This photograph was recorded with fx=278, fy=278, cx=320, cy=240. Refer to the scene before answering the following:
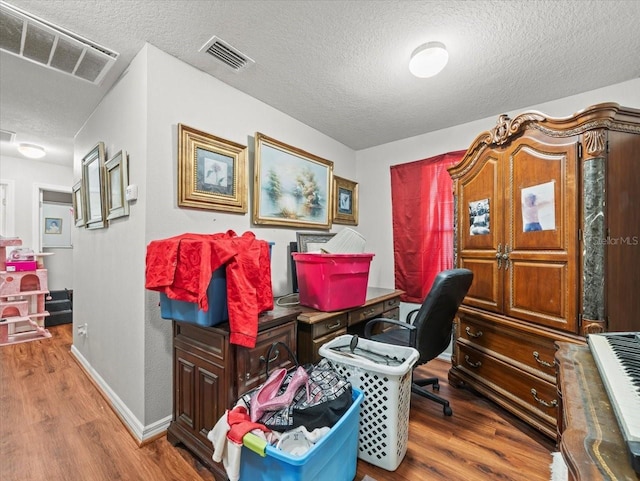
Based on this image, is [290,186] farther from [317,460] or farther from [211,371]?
[317,460]

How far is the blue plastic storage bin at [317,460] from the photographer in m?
1.03

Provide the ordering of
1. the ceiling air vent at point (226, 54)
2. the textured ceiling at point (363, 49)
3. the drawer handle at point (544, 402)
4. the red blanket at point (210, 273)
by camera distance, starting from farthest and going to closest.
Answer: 1. the ceiling air vent at point (226, 54)
2. the drawer handle at point (544, 402)
3. the textured ceiling at point (363, 49)
4. the red blanket at point (210, 273)

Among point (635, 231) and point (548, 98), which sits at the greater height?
point (548, 98)

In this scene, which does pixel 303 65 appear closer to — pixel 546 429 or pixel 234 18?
pixel 234 18

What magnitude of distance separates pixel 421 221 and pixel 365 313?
1.43 meters

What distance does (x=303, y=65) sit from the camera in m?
1.99

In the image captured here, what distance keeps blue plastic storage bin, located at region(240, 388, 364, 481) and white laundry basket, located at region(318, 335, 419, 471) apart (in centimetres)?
15

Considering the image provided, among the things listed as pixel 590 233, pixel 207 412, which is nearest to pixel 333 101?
pixel 590 233

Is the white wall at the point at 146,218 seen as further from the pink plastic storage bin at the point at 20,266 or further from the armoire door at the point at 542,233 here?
the pink plastic storage bin at the point at 20,266

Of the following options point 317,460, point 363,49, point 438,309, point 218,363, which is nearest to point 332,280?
point 438,309

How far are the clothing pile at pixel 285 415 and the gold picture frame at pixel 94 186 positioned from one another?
6.49 feet

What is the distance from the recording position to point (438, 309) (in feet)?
6.19

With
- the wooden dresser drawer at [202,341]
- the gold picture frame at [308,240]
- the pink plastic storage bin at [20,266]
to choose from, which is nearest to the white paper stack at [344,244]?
the gold picture frame at [308,240]

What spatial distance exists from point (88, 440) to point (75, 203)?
102 inches
